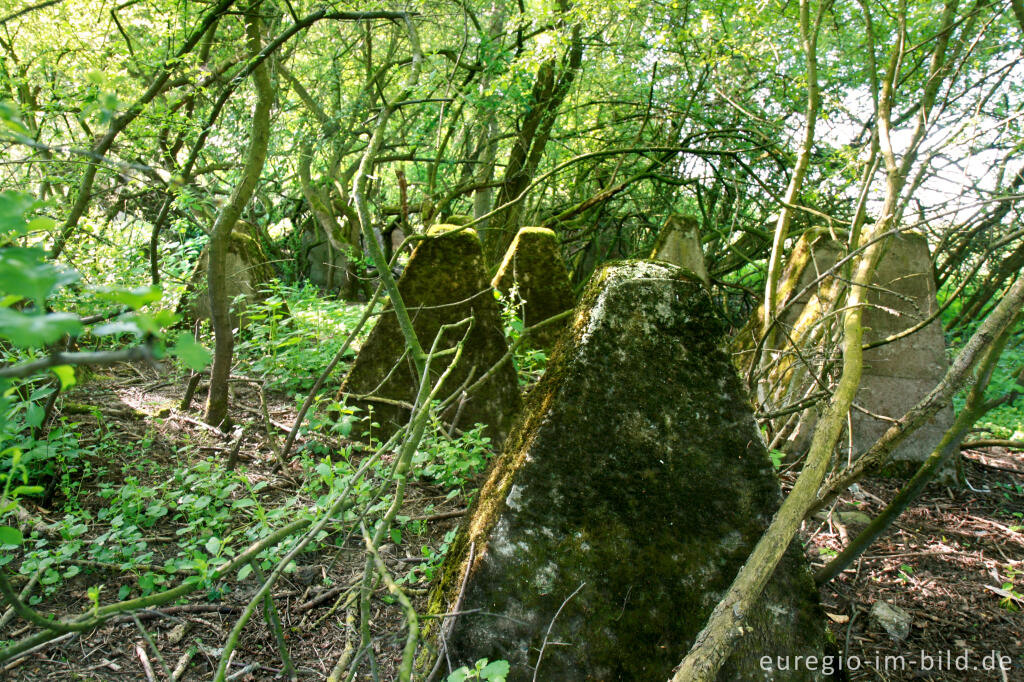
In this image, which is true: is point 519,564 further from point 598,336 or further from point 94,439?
point 94,439

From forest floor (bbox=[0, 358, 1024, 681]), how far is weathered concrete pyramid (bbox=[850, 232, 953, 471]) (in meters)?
0.48

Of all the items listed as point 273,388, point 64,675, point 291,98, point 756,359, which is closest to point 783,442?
point 756,359

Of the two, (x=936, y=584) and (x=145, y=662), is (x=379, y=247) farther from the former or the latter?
(x=936, y=584)

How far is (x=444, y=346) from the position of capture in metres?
4.48

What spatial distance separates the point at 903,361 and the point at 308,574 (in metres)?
4.55

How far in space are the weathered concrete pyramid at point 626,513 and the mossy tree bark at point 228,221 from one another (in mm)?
2401

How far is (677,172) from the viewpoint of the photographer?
25.0 feet

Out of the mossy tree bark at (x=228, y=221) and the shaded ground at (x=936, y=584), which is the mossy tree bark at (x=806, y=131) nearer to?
the shaded ground at (x=936, y=584)

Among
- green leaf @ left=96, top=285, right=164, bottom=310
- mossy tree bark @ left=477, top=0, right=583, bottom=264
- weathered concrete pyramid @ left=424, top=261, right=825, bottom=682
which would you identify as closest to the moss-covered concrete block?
mossy tree bark @ left=477, top=0, right=583, bottom=264

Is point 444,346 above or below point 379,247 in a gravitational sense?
below

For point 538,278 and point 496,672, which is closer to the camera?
point 496,672

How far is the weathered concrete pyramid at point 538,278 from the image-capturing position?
6266 millimetres

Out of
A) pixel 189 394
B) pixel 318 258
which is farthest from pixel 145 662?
pixel 318 258

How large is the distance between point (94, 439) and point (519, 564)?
9.76ft
